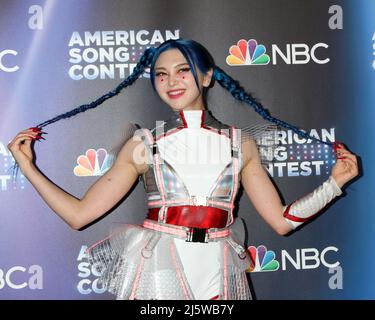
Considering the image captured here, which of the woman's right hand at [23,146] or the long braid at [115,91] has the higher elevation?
the long braid at [115,91]

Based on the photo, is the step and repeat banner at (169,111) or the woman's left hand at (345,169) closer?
the woman's left hand at (345,169)

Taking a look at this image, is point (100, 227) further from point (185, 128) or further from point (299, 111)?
point (299, 111)

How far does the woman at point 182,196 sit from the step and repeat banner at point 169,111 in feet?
0.85

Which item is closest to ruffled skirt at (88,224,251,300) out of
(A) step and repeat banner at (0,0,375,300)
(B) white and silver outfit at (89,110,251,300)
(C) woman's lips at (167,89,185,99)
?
(B) white and silver outfit at (89,110,251,300)

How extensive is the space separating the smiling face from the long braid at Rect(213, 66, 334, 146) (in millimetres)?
147

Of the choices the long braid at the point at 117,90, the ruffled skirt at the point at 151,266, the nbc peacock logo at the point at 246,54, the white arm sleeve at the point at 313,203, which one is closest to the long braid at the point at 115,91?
the long braid at the point at 117,90

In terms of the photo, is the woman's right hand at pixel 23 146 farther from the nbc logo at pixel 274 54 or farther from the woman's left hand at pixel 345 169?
the woman's left hand at pixel 345 169

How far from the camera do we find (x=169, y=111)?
2.53 metres

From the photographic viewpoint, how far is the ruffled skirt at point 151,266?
203 cm

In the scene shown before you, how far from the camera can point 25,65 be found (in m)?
2.50

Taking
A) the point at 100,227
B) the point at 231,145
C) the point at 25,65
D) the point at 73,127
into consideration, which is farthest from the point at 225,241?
the point at 25,65

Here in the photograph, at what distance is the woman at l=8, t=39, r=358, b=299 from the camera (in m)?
2.07

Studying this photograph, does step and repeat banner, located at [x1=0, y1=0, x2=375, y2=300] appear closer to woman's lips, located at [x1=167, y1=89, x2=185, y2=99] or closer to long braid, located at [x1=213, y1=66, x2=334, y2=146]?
long braid, located at [x1=213, y1=66, x2=334, y2=146]

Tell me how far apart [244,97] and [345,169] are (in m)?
0.49
